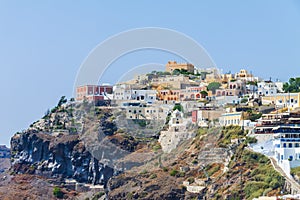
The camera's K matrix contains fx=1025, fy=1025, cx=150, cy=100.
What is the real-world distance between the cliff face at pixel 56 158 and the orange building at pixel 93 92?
3088mm

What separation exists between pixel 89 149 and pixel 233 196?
19338 mm

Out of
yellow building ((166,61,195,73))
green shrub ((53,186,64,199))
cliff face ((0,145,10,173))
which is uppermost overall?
yellow building ((166,61,195,73))

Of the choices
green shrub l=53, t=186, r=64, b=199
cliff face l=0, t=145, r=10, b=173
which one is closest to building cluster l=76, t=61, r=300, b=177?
green shrub l=53, t=186, r=64, b=199

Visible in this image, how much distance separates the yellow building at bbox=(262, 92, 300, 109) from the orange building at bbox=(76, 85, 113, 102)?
40.3ft

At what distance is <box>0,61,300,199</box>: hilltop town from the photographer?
44.8 m

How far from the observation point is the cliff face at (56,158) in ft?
198

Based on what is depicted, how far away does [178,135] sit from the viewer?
2165 inches

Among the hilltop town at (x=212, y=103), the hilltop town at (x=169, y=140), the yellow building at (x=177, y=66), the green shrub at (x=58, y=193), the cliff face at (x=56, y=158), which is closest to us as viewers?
the hilltop town at (x=169, y=140)

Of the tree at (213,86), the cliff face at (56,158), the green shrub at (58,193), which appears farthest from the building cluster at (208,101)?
the green shrub at (58,193)

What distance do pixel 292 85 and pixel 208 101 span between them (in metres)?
5.15

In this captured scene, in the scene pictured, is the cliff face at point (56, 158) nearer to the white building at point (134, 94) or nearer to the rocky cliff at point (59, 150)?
the rocky cliff at point (59, 150)

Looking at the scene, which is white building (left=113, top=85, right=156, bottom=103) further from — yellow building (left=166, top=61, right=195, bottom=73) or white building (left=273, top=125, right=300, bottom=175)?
white building (left=273, top=125, right=300, bottom=175)

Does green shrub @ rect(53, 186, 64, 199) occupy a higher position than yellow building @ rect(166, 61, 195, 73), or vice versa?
yellow building @ rect(166, 61, 195, 73)

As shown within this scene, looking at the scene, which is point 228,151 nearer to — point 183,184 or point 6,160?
point 183,184
